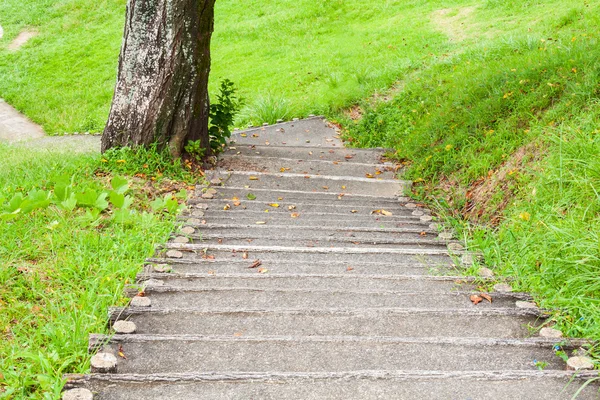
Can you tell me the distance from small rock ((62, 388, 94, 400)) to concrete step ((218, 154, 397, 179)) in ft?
→ 16.5

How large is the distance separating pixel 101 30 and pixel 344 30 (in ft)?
29.0

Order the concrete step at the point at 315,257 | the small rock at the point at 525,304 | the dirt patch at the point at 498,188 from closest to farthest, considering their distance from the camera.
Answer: the small rock at the point at 525,304 < the concrete step at the point at 315,257 < the dirt patch at the point at 498,188

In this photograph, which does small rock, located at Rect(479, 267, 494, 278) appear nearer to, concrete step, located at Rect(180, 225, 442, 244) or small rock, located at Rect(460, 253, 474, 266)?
small rock, located at Rect(460, 253, 474, 266)

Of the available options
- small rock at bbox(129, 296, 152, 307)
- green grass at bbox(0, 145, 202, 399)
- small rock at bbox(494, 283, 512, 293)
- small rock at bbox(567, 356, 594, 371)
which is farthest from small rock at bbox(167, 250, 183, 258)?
small rock at bbox(567, 356, 594, 371)

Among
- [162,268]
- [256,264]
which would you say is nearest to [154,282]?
[162,268]

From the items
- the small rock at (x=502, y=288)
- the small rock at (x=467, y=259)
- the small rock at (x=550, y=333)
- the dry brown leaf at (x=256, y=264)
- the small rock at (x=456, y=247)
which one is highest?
the dry brown leaf at (x=256, y=264)

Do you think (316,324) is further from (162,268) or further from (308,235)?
(308,235)

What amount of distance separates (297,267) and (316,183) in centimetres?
310

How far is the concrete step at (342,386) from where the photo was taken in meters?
2.39

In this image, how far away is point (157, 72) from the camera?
644 cm

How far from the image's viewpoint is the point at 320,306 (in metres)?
3.44

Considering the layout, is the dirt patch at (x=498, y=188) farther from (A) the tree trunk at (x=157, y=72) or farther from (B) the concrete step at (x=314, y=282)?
(A) the tree trunk at (x=157, y=72)

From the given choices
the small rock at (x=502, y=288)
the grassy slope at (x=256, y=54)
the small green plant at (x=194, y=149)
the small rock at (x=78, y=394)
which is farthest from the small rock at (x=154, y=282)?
the grassy slope at (x=256, y=54)

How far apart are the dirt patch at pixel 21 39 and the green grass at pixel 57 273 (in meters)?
17.4
